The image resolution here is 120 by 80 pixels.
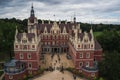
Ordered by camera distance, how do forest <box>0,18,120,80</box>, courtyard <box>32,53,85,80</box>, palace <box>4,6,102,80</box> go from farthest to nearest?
palace <box>4,6,102,80</box>, forest <box>0,18,120,80</box>, courtyard <box>32,53,85,80</box>

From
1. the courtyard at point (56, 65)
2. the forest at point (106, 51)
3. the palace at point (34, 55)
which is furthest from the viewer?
the palace at point (34, 55)

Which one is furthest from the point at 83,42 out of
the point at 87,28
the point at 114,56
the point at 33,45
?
the point at 87,28

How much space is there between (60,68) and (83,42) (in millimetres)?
9894

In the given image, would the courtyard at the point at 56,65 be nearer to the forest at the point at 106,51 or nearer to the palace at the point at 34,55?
the palace at the point at 34,55

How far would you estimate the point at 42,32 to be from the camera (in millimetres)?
88562

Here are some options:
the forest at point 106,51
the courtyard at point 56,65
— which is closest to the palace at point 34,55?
the forest at point 106,51

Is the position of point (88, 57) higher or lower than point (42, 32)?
lower

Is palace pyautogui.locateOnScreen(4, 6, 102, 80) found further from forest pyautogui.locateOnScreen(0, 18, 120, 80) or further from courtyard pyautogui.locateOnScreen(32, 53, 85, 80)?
courtyard pyautogui.locateOnScreen(32, 53, 85, 80)

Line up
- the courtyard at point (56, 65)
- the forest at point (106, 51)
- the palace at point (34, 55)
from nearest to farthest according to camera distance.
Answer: the courtyard at point (56, 65) < the forest at point (106, 51) < the palace at point (34, 55)

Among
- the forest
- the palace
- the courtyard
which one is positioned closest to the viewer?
the courtyard

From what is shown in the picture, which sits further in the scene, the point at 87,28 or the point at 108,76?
the point at 87,28

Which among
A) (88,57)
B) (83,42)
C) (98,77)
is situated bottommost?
(98,77)

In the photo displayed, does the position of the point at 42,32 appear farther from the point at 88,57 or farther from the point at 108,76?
the point at 108,76

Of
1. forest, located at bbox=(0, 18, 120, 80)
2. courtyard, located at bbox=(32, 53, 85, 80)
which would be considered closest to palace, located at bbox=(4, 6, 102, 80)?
forest, located at bbox=(0, 18, 120, 80)
